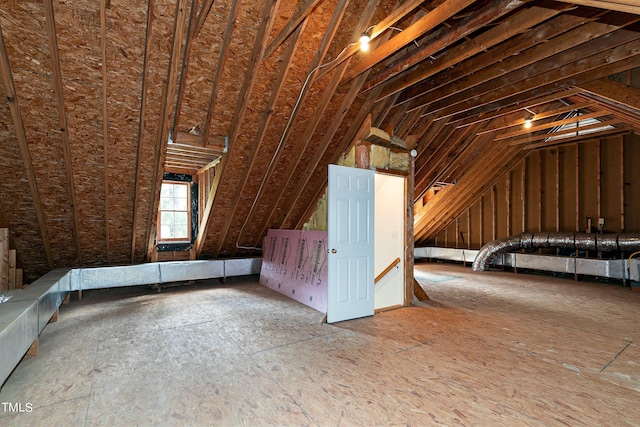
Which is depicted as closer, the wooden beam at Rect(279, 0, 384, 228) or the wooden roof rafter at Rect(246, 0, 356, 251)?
the wooden roof rafter at Rect(246, 0, 356, 251)

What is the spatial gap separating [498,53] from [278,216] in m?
4.28

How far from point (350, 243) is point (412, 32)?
241 cm

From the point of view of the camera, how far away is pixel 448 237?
9711 mm

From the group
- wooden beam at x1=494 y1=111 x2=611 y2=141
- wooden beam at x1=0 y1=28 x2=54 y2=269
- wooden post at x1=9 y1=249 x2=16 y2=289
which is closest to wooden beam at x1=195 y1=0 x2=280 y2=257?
wooden beam at x1=0 y1=28 x2=54 y2=269

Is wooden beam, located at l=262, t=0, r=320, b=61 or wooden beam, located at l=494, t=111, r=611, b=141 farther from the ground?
wooden beam, located at l=262, t=0, r=320, b=61

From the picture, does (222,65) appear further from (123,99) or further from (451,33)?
(451,33)

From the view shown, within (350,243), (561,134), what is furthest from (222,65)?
(561,134)

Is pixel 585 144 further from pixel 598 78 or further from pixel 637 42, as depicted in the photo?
pixel 637 42

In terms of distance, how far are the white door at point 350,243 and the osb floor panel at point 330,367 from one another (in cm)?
26

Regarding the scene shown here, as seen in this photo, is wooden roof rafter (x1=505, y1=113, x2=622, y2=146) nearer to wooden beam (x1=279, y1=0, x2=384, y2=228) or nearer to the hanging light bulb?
wooden beam (x1=279, y1=0, x2=384, y2=228)

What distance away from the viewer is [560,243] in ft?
21.8

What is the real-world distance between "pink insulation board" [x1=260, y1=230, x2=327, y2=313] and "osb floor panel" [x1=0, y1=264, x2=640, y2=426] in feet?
1.12

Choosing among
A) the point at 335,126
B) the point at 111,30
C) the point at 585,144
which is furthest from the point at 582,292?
the point at 111,30

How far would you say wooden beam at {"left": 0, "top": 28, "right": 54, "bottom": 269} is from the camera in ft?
8.78
